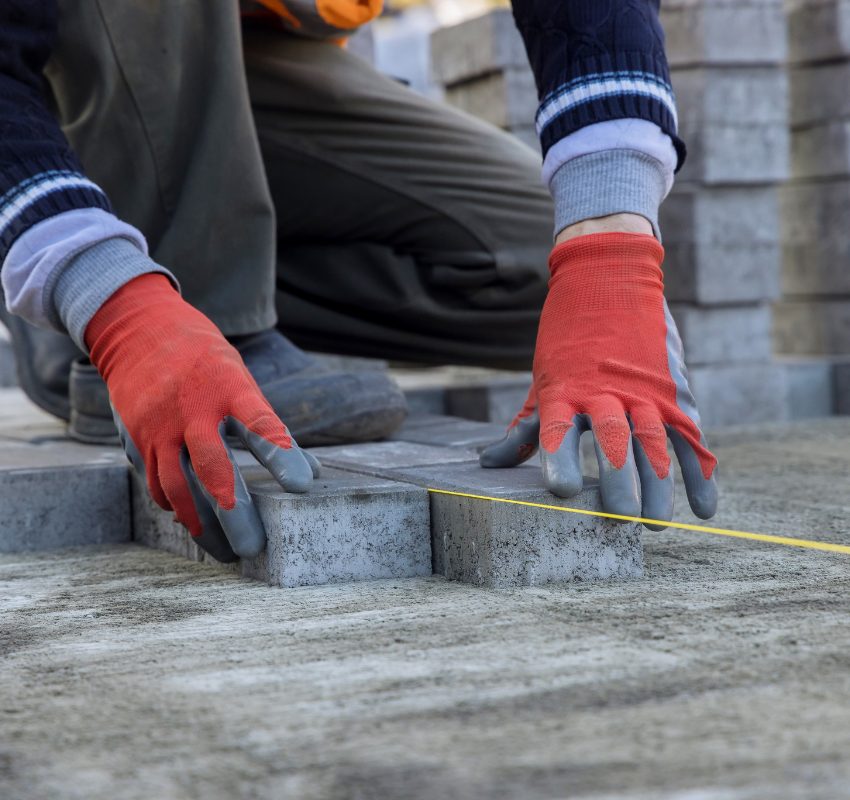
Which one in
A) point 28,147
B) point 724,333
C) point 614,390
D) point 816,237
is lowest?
point 614,390

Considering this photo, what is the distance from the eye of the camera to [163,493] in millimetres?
1255

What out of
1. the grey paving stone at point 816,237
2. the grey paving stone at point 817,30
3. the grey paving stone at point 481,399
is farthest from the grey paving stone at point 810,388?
the grey paving stone at point 817,30

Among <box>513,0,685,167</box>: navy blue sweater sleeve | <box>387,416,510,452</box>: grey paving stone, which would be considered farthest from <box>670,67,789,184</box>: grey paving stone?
<box>513,0,685,167</box>: navy blue sweater sleeve

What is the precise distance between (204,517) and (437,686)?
51 centimetres

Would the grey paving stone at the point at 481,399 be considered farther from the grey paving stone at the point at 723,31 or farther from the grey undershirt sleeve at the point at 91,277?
the grey undershirt sleeve at the point at 91,277

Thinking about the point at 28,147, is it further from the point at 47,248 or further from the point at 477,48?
the point at 477,48

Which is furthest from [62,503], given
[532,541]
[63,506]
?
[532,541]

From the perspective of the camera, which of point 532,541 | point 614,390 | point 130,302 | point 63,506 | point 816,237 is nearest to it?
point 532,541

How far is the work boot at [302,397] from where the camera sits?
1674mm

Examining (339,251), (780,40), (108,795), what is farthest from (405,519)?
(780,40)

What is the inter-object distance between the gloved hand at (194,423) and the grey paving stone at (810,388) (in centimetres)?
220

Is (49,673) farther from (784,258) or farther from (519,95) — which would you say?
(784,258)

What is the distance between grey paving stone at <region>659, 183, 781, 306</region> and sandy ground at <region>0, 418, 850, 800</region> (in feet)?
6.10

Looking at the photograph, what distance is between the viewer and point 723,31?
2.96 m
